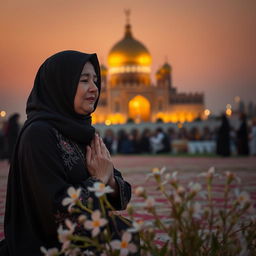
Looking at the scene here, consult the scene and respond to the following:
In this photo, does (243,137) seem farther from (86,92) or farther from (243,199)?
(243,199)

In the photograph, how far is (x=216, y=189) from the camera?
17.1 ft

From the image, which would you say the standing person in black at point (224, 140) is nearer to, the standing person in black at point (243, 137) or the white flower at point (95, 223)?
the standing person in black at point (243, 137)

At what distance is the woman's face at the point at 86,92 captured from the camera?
6.15 feet

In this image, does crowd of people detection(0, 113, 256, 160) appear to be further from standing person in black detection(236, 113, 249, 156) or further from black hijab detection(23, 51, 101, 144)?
black hijab detection(23, 51, 101, 144)

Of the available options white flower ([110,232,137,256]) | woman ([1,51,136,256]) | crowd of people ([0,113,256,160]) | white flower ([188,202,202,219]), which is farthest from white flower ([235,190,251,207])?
crowd of people ([0,113,256,160])

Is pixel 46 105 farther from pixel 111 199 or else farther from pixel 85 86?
pixel 111 199

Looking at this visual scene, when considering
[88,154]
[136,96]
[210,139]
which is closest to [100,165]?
[88,154]

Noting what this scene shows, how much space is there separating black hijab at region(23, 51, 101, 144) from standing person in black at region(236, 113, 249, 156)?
12.0 metres

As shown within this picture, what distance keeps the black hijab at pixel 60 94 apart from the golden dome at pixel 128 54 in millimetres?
41908

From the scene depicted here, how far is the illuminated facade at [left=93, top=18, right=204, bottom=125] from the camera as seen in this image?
42.8 metres

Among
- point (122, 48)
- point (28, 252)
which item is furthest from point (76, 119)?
point (122, 48)

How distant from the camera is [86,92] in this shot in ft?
6.20

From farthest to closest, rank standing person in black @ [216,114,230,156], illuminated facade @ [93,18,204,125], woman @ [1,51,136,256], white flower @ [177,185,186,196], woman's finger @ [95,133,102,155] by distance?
illuminated facade @ [93,18,204,125] → standing person in black @ [216,114,230,156] → woman's finger @ [95,133,102,155] → woman @ [1,51,136,256] → white flower @ [177,185,186,196]

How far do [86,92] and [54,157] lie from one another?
32 centimetres
